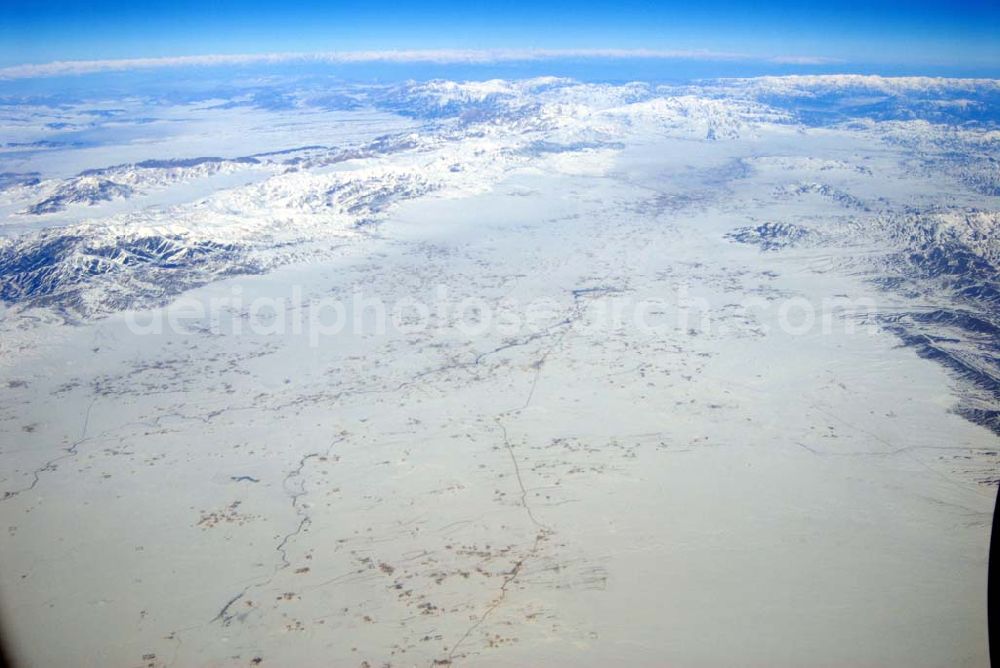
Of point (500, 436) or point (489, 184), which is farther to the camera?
point (489, 184)

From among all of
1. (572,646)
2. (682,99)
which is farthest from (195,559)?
(682,99)

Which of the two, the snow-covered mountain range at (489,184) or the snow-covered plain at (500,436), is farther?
the snow-covered mountain range at (489,184)

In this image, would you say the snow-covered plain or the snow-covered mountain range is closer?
the snow-covered plain

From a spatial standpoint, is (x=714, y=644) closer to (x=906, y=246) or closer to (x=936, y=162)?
(x=906, y=246)

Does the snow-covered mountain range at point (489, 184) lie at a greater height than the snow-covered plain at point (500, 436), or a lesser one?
greater

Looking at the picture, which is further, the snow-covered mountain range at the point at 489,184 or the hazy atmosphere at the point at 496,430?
the snow-covered mountain range at the point at 489,184

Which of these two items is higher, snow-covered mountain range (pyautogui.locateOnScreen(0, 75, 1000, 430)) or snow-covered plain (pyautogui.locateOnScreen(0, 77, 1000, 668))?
snow-covered mountain range (pyautogui.locateOnScreen(0, 75, 1000, 430))

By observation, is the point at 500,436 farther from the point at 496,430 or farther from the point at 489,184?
the point at 489,184

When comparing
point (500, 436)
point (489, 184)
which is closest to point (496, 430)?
point (500, 436)
